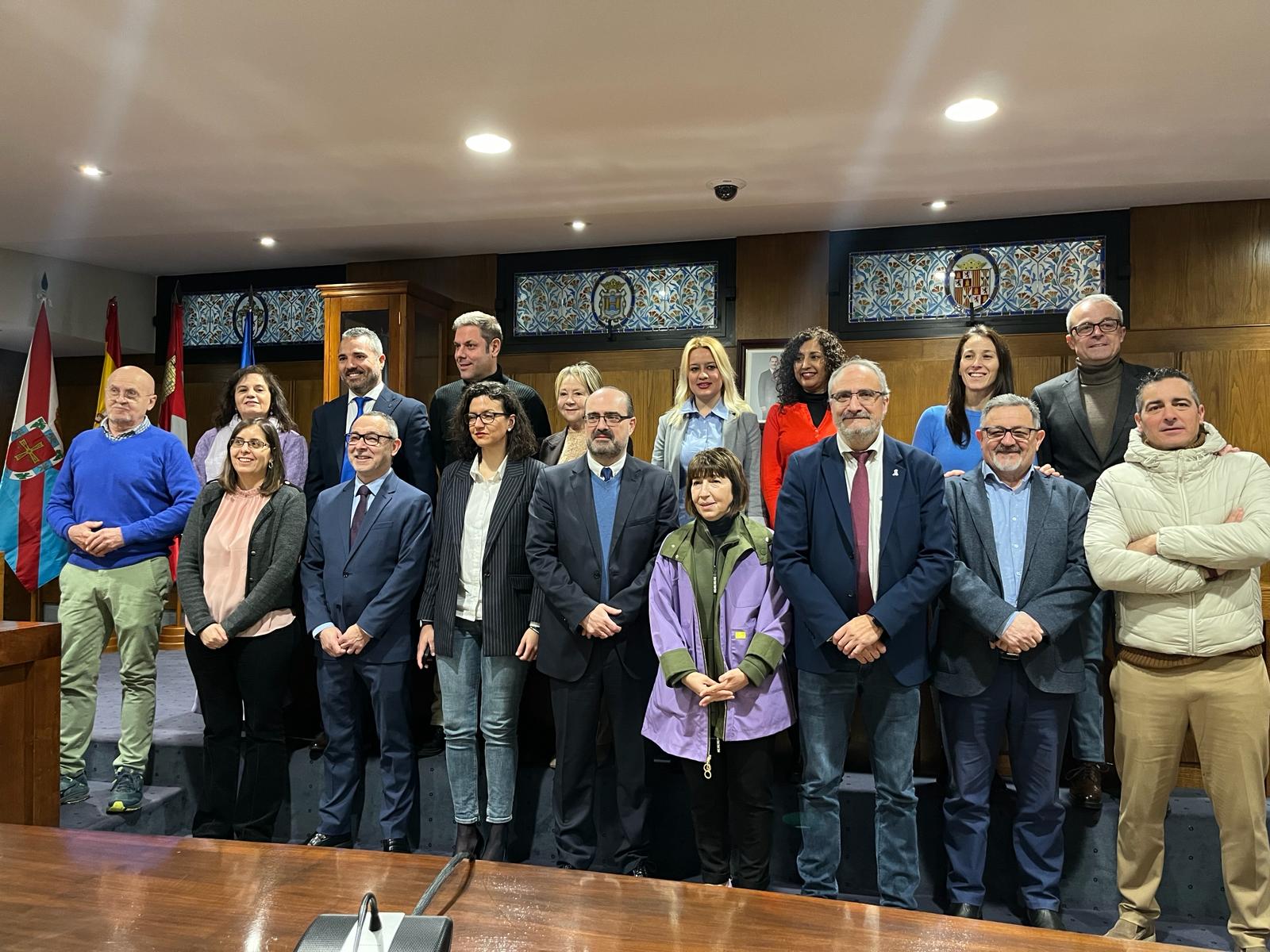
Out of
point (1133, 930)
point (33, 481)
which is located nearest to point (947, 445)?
point (1133, 930)

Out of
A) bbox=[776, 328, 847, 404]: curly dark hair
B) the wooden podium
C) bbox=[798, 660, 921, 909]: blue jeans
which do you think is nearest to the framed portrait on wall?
bbox=[776, 328, 847, 404]: curly dark hair

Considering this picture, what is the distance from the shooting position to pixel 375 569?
10.2 ft

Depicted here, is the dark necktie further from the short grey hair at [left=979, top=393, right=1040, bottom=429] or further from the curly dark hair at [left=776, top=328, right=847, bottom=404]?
the short grey hair at [left=979, top=393, right=1040, bottom=429]

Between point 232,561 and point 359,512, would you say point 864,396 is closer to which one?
point 359,512

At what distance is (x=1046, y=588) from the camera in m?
2.68

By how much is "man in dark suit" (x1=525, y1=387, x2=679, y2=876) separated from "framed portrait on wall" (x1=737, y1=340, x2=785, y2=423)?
294cm

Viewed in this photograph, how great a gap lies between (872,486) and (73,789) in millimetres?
2977

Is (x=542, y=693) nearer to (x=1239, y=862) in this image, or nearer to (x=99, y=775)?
(x=99, y=775)

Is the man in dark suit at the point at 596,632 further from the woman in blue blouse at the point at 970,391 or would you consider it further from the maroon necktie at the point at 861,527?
the woman in blue blouse at the point at 970,391

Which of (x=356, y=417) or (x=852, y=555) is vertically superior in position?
(x=356, y=417)

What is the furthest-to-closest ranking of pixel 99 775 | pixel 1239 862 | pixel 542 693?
pixel 99 775 < pixel 542 693 < pixel 1239 862

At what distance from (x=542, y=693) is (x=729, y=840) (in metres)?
0.98

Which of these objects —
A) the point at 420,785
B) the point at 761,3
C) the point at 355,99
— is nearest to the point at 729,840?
the point at 420,785

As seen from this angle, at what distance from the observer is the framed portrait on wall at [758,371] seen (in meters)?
5.80
